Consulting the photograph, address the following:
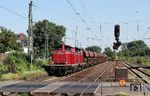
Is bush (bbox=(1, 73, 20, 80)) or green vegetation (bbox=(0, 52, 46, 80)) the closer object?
bush (bbox=(1, 73, 20, 80))

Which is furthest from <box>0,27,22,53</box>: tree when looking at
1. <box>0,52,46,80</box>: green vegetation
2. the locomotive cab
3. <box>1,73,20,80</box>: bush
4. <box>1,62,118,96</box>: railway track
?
<box>1,62,118,96</box>: railway track

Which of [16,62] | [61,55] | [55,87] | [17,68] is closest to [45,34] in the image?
[16,62]

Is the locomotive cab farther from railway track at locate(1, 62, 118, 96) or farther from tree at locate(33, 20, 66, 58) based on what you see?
tree at locate(33, 20, 66, 58)

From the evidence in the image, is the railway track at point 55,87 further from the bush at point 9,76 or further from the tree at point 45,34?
the tree at point 45,34

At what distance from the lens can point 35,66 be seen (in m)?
54.8

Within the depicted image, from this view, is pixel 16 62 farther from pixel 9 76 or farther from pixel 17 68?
pixel 9 76

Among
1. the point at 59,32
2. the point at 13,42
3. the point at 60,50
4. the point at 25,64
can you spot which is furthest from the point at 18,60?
the point at 59,32

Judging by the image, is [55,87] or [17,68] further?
[17,68]

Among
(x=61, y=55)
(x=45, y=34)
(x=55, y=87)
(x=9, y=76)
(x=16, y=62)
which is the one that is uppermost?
(x=45, y=34)

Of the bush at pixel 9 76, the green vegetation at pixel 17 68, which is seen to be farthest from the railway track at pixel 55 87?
the green vegetation at pixel 17 68

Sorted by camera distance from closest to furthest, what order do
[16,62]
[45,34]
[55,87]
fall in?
[55,87] → [16,62] → [45,34]

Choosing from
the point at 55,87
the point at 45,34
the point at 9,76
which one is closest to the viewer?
the point at 55,87

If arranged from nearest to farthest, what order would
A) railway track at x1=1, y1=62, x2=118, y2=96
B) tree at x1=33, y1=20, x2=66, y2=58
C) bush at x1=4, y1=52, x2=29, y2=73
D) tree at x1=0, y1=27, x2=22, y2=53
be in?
railway track at x1=1, y1=62, x2=118, y2=96 → bush at x1=4, y1=52, x2=29, y2=73 → tree at x1=0, y1=27, x2=22, y2=53 → tree at x1=33, y1=20, x2=66, y2=58

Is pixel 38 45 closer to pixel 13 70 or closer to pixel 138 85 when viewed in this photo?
pixel 13 70
